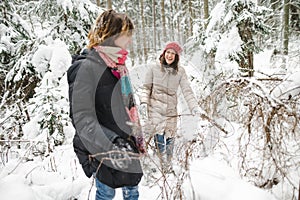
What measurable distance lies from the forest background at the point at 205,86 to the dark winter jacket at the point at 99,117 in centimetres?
57

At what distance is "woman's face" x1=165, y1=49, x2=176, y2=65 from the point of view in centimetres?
363

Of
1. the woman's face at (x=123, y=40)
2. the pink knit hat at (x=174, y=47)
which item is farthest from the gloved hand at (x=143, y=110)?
the woman's face at (x=123, y=40)

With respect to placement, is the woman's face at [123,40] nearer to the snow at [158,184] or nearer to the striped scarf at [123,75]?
the striped scarf at [123,75]

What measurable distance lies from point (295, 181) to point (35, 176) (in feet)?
8.20

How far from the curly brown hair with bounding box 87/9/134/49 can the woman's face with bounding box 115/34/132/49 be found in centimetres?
2

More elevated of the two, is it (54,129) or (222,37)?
(222,37)

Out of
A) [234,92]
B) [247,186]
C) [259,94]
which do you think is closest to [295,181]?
[247,186]

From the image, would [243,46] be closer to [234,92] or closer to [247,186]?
[234,92]

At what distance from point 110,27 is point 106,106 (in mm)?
566

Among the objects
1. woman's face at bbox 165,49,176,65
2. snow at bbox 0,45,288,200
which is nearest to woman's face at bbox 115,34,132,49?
snow at bbox 0,45,288,200

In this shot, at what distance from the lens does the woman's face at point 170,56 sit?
11.9ft

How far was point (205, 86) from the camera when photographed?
9.57 ft

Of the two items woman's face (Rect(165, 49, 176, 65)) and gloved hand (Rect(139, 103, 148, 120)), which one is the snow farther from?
woman's face (Rect(165, 49, 176, 65))

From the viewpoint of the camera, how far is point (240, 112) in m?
2.40
